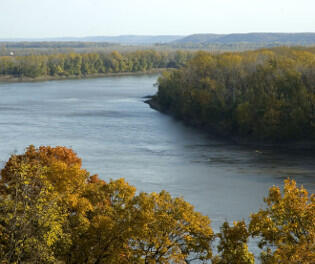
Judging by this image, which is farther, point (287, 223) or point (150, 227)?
point (150, 227)

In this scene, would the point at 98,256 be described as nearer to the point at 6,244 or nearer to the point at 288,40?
the point at 6,244

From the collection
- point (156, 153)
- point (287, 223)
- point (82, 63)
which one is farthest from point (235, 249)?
point (82, 63)

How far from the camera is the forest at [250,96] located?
3009 cm

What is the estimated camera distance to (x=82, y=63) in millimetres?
80750

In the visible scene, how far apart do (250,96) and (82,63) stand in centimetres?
5095

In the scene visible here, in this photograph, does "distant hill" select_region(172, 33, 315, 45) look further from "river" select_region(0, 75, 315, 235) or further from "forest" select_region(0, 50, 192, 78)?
"river" select_region(0, 75, 315, 235)

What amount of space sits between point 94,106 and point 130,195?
34205mm

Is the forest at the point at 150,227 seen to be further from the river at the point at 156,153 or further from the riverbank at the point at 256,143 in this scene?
the riverbank at the point at 256,143

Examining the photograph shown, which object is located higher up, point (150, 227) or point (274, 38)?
point (274, 38)

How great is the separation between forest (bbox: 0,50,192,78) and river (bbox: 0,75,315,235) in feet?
87.1

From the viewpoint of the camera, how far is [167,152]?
1075 inches

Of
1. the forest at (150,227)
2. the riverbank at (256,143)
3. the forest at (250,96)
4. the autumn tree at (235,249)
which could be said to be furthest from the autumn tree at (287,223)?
the forest at (250,96)

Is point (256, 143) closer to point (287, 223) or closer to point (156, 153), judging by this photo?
point (156, 153)

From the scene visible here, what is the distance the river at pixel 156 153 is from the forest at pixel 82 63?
2654 centimetres
